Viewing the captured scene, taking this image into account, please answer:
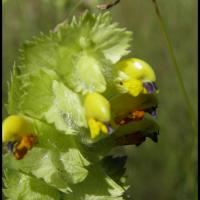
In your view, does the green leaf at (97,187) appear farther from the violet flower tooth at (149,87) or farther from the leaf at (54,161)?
the violet flower tooth at (149,87)

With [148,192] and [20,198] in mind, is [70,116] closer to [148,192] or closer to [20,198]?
[20,198]

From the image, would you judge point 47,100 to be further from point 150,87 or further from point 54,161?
point 150,87

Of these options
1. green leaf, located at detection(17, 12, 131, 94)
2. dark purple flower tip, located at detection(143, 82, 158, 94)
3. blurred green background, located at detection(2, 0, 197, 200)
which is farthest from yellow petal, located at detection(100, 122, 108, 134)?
blurred green background, located at detection(2, 0, 197, 200)

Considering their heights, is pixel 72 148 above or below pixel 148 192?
above

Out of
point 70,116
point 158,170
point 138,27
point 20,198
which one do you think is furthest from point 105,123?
point 138,27

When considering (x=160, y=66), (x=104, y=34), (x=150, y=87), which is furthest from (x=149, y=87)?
(x=160, y=66)

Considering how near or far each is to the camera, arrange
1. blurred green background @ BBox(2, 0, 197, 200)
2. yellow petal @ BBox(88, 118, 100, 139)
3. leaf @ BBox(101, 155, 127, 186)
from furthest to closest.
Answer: blurred green background @ BBox(2, 0, 197, 200) < leaf @ BBox(101, 155, 127, 186) < yellow petal @ BBox(88, 118, 100, 139)

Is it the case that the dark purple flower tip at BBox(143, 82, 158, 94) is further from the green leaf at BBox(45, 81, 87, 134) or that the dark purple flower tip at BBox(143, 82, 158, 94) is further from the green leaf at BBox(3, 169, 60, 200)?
the green leaf at BBox(3, 169, 60, 200)

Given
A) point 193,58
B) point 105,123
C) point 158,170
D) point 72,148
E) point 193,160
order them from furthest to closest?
point 193,58 → point 158,170 → point 193,160 → point 72,148 → point 105,123
